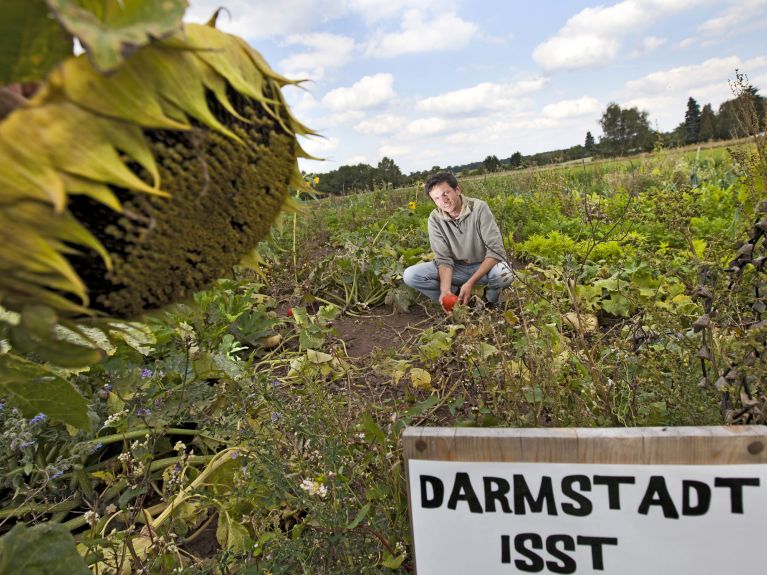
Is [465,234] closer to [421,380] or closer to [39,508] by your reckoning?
[421,380]

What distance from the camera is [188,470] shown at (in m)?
2.03

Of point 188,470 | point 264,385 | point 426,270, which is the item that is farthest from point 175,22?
point 426,270

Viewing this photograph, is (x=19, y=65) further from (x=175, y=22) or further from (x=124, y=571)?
(x=124, y=571)

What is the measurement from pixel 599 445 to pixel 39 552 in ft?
2.49

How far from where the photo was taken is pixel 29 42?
35cm

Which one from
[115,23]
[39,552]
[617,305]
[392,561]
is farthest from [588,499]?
[617,305]

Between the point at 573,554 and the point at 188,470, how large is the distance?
1467 millimetres

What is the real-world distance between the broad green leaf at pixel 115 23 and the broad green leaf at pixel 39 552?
0.63 m

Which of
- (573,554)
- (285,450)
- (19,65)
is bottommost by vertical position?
(285,450)

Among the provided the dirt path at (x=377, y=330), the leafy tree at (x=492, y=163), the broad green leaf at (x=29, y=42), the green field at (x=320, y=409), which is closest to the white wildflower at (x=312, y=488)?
the green field at (x=320, y=409)

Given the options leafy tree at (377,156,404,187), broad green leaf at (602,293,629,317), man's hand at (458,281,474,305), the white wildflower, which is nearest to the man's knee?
man's hand at (458,281,474,305)

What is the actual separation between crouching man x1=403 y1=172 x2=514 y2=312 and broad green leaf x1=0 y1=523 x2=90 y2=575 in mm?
3314

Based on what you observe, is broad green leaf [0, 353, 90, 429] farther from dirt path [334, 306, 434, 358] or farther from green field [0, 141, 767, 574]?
dirt path [334, 306, 434, 358]

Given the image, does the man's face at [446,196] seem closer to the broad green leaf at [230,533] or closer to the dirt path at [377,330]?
the dirt path at [377,330]
